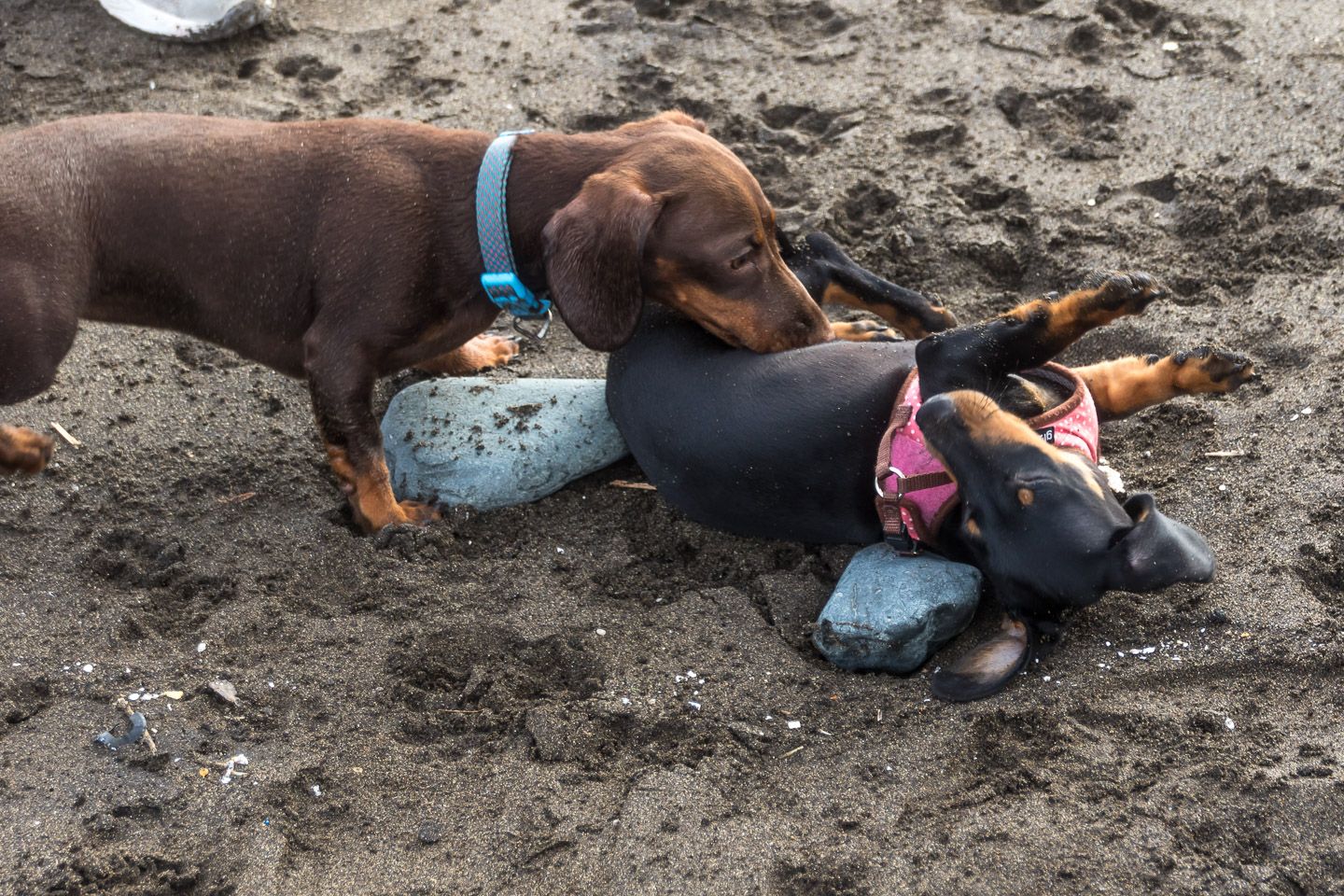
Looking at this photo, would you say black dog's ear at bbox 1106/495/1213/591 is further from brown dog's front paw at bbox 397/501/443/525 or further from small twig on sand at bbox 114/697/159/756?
small twig on sand at bbox 114/697/159/756

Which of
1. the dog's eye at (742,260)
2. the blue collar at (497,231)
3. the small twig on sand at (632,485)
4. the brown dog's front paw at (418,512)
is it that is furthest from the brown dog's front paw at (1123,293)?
the brown dog's front paw at (418,512)

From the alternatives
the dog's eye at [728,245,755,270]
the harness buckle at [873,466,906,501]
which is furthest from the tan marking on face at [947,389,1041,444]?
the dog's eye at [728,245,755,270]

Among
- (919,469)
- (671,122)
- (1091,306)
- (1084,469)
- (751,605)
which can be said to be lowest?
(751,605)

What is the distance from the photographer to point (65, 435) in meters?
4.75

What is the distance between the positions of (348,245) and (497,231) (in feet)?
1.54

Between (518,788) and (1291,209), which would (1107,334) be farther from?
(518,788)

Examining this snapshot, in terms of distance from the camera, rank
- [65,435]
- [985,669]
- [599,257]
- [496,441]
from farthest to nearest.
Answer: [65,435], [496,441], [599,257], [985,669]

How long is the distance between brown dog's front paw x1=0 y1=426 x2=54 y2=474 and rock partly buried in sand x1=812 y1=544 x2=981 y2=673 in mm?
2488

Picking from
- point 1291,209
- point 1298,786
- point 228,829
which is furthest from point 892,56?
point 228,829

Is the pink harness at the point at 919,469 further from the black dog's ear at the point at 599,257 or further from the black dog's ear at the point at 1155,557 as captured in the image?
the black dog's ear at the point at 599,257

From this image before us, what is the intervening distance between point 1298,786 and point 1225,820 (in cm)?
20

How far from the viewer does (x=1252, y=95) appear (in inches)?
225

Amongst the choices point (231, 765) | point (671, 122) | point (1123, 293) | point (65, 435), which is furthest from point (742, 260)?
point (65, 435)

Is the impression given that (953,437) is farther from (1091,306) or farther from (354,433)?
(354,433)
